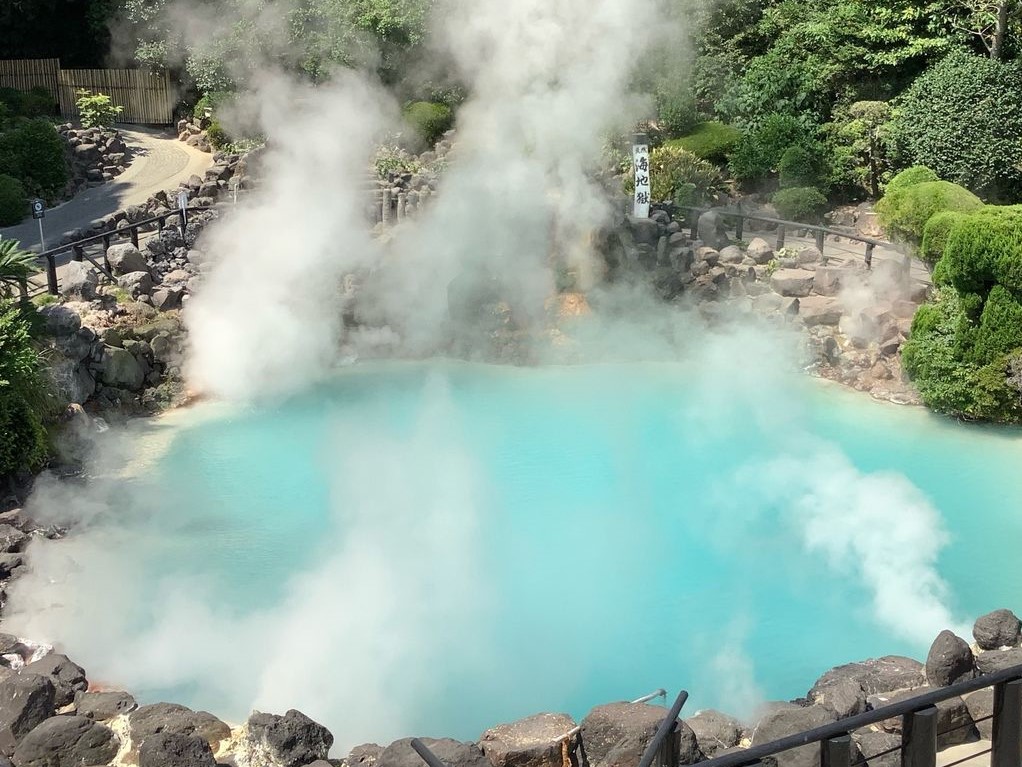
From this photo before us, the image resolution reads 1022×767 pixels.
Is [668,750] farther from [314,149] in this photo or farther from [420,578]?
[314,149]

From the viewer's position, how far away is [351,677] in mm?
8820

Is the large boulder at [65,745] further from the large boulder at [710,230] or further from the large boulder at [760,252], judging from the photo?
the large boulder at [710,230]

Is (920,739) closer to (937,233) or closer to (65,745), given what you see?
(65,745)

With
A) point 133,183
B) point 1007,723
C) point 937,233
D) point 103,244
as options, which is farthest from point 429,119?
point 1007,723

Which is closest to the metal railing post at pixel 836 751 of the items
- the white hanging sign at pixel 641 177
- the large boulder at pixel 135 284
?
the white hanging sign at pixel 641 177

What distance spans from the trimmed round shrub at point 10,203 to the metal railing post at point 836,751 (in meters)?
20.9

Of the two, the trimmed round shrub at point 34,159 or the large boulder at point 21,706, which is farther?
the trimmed round shrub at point 34,159

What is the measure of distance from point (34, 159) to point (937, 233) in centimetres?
1836

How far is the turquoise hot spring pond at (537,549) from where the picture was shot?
29.3 ft

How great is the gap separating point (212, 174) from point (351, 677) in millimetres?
14323

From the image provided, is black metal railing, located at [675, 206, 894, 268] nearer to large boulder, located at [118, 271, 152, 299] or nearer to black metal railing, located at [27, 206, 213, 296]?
black metal railing, located at [27, 206, 213, 296]

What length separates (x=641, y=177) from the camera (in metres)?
17.5

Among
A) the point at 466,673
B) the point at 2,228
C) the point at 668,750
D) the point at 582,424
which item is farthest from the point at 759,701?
the point at 2,228

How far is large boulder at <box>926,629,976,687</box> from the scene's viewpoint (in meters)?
8.27
